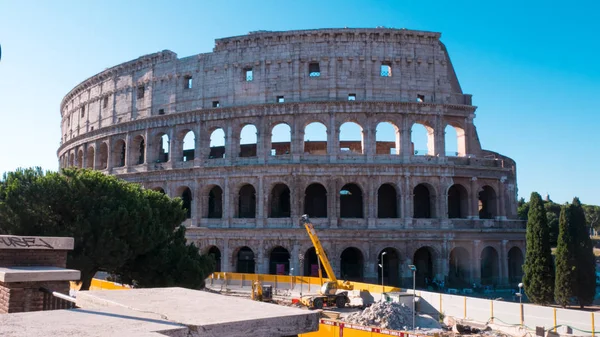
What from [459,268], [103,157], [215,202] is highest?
[103,157]

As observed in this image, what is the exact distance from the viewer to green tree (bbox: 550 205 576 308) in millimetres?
26312

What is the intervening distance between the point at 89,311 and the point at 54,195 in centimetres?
1599

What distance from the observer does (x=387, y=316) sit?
68.0 ft

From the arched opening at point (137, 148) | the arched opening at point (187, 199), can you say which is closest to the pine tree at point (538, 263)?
the arched opening at point (187, 199)

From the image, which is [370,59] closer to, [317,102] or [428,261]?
[317,102]

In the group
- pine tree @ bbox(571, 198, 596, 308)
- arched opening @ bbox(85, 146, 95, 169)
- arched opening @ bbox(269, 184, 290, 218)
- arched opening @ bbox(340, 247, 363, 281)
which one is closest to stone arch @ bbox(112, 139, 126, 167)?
arched opening @ bbox(85, 146, 95, 169)

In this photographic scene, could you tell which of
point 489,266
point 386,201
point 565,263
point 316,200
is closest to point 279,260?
point 316,200

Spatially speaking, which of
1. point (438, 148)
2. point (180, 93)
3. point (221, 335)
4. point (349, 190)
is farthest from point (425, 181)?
point (221, 335)

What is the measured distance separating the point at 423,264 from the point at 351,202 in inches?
266

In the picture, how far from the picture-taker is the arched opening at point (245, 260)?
35.2 metres

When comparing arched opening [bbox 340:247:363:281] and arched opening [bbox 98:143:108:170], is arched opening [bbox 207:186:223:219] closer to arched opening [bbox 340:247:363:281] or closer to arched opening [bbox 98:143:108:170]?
arched opening [bbox 340:247:363:281]

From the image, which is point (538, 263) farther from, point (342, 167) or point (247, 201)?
point (247, 201)

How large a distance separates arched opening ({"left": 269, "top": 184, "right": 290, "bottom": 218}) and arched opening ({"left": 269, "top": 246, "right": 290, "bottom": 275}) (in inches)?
96.7

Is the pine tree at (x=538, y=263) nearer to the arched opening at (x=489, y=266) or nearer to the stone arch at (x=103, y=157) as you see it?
the arched opening at (x=489, y=266)
